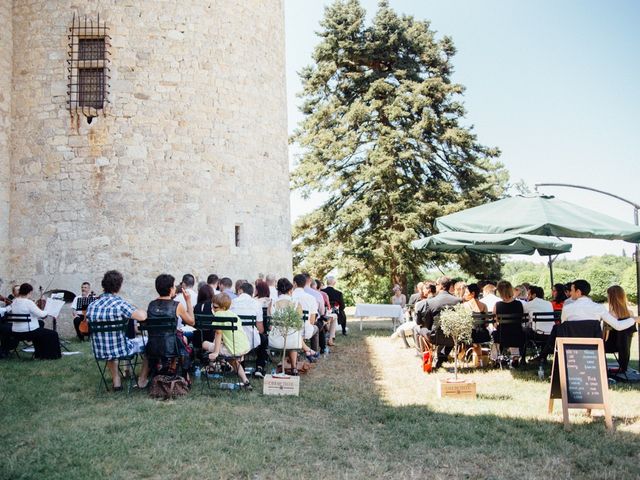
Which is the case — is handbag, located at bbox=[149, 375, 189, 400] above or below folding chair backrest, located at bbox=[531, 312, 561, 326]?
below

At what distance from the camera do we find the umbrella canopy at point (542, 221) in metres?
7.13

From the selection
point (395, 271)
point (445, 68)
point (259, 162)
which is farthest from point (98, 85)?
point (445, 68)

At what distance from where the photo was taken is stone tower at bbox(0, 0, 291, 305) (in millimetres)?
12812

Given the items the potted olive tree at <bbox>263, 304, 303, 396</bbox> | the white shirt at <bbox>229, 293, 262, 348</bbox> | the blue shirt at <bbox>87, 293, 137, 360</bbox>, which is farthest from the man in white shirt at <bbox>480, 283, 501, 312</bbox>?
the blue shirt at <bbox>87, 293, 137, 360</bbox>

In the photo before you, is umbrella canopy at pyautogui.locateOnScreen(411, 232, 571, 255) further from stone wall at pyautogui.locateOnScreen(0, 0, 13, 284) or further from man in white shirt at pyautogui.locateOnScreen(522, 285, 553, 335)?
stone wall at pyautogui.locateOnScreen(0, 0, 13, 284)

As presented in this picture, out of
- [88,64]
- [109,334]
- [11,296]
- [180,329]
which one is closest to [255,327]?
[180,329]

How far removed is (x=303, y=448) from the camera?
4.73m

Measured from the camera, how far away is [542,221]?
7.23 m

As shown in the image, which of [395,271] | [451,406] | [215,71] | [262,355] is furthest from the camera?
[395,271]

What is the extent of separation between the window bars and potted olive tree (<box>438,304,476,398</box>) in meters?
9.90

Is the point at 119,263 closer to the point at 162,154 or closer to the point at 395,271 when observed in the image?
the point at 162,154

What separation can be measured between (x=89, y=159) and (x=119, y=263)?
251cm

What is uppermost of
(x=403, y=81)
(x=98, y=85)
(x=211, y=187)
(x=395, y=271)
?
(x=403, y=81)

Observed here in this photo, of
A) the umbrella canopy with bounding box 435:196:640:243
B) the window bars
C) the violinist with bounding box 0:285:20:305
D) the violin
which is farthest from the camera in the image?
the window bars
